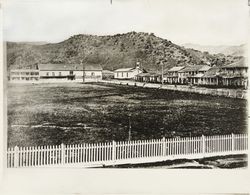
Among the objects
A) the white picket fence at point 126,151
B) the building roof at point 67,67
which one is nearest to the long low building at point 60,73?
the building roof at point 67,67

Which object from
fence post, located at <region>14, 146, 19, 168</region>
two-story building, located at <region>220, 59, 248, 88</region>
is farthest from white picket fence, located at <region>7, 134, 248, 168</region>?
two-story building, located at <region>220, 59, 248, 88</region>

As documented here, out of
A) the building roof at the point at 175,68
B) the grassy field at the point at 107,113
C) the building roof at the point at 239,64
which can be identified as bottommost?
the grassy field at the point at 107,113

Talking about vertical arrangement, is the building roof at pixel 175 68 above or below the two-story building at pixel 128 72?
above

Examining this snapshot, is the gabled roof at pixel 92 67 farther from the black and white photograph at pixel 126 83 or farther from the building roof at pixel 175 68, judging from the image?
the building roof at pixel 175 68

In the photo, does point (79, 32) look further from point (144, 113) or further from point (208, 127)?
point (208, 127)

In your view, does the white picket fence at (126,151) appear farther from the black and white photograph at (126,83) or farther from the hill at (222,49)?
the hill at (222,49)

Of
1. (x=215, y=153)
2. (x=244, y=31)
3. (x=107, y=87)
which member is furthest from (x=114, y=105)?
(x=244, y=31)

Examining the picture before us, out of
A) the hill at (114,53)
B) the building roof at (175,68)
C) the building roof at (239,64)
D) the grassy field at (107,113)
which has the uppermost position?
the hill at (114,53)

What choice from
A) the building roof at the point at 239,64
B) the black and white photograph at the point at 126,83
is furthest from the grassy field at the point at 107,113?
the building roof at the point at 239,64

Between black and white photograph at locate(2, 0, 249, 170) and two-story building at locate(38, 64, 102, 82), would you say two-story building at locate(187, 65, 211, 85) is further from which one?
two-story building at locate(38, 64, 102, 82)
